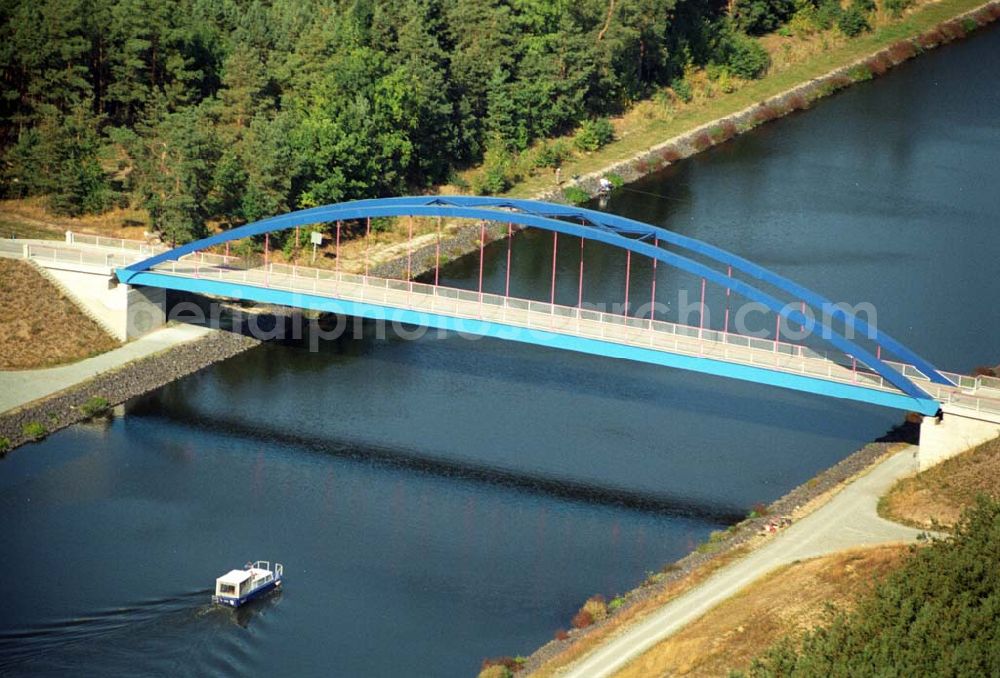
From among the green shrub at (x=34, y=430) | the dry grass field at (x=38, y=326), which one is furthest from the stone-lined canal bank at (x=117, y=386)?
the dry grass field at (x=38, y=326)

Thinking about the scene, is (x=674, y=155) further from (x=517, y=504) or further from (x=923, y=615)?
(x=923, y=615)

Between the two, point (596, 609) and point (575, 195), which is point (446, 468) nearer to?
point (596, 609)

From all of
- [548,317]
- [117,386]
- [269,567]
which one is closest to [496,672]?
[269,567]

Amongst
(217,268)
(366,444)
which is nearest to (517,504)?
(366,444)

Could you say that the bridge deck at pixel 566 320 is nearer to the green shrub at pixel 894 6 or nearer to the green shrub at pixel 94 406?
the green shrub at pixel 94 406

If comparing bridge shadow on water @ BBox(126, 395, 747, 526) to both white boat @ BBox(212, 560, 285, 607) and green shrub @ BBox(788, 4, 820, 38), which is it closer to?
white boat @ BBox(212, 560, 285, 607)

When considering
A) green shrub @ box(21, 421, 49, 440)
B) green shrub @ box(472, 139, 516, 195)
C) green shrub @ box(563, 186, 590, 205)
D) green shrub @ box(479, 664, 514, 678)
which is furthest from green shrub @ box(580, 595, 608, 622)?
green shrub @ box(563, 186, 590, 205)
